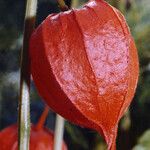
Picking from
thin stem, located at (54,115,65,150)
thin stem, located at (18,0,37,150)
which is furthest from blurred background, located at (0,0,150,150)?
thin stem, located at (18,0,37,150)

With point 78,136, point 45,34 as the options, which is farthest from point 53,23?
point 78,136

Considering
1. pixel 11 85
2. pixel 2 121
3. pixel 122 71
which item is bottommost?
pixel 2 121

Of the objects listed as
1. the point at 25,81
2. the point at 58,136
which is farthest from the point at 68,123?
the point at 25,81

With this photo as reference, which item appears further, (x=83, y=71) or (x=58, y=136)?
(x=58, y=136)

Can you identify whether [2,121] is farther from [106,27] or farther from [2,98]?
[106,27]

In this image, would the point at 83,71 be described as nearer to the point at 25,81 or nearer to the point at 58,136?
the point at 25,81

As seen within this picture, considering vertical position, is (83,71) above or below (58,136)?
above

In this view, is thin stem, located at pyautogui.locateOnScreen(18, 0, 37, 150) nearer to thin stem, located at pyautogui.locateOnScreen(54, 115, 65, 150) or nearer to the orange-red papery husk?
the orange-red papery husk
